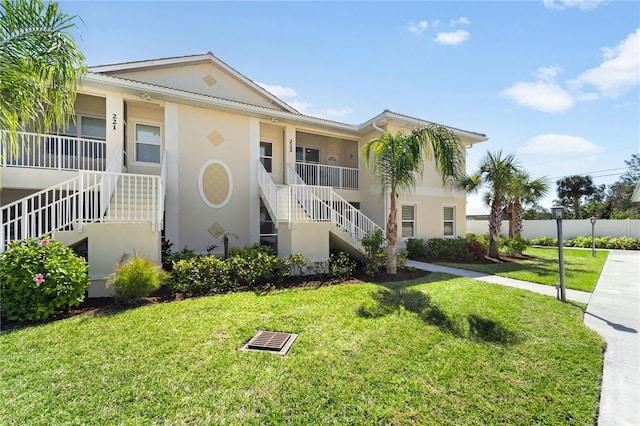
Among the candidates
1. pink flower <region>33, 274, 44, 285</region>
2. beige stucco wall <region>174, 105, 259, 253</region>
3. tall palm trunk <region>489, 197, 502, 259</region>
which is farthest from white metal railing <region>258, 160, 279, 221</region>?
tall palm trunk <region>489, 197, 502, 259</region>

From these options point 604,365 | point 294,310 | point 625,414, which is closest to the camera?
point 625,414

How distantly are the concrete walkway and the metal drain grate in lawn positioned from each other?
3.59m

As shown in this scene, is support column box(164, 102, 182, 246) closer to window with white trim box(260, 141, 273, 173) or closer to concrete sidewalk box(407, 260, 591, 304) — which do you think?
window with white trim box(260, 141, 273, 173)

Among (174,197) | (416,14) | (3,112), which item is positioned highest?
(416,14)

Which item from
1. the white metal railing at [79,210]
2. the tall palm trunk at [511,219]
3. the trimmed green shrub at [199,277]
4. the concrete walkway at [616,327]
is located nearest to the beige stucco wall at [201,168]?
the white metal railing at [79,210]

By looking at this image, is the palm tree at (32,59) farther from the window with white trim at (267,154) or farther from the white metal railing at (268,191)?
the window with white trim at (267,154)

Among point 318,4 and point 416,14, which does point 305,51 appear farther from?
point 416,14

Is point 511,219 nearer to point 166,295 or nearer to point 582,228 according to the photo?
point 582,228

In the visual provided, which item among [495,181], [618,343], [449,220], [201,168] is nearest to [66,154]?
[201,168]

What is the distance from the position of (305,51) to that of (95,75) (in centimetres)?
667

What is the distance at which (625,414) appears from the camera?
2.89 metres

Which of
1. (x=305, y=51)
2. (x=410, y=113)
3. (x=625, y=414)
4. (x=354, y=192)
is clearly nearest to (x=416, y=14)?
(x=305, y=51)

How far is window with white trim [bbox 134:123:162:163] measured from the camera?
34.0ft

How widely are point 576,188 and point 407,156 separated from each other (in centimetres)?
4363
